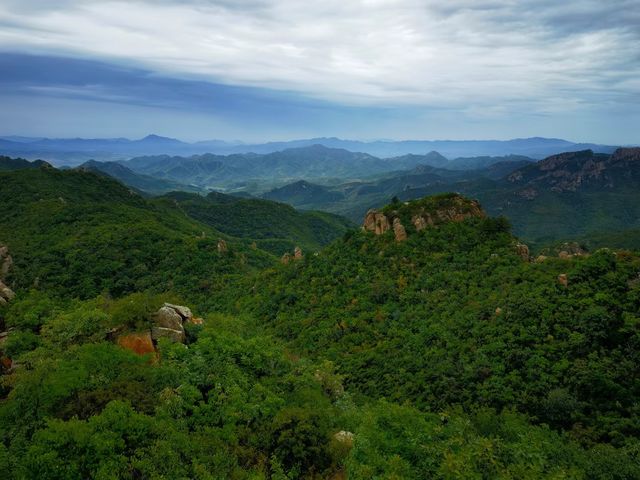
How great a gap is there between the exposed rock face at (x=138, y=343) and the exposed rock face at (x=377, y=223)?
1449 inches

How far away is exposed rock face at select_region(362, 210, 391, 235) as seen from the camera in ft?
185

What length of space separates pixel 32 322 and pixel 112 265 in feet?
125

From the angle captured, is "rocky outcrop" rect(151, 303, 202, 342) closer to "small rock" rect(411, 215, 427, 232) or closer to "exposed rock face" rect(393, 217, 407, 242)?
"exposed rock face" rect(393, 217, 407, 242)

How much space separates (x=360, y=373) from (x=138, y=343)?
19431 millimetres

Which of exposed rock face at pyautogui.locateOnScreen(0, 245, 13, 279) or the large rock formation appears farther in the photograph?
exposed rock face at pyautogui.locateOnScreen(0, 245, 13, 279)

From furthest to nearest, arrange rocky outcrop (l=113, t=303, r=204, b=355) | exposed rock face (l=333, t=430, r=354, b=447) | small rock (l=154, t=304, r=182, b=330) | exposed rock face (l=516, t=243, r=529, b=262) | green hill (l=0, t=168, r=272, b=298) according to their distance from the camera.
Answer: green hill (l=0, t=168, r=272, b=298), exposed rock face (l=516, t=243, r=529, b=262), small rock (l=154, t=304, r=182, b=330), rocky outcrop (l=113, t=303, r=204, b=355), exposed rock face (l=333, t=430, r=354, b=447)

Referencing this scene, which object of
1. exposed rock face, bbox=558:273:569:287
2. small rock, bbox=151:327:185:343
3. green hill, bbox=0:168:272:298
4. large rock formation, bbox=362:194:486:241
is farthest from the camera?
green hill, bbox=0:168:272:298

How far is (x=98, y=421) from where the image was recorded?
1681 centimetres

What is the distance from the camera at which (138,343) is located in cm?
2550

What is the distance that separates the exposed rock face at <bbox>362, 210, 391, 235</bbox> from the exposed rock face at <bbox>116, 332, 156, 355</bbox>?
121ft

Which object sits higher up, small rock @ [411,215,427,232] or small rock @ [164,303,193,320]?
small rock @ [411,215,427,232]

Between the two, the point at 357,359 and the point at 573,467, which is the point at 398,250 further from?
the point at 573,467

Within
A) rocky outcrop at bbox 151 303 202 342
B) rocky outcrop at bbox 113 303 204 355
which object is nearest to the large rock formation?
rocky outcrop at bbox 151 303 202 342

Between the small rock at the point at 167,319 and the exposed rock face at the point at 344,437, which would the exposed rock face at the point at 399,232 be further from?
the exposed rock face at the point at 344,437
